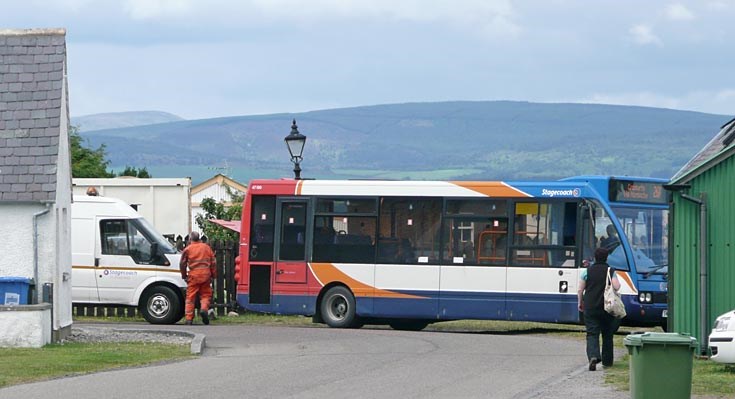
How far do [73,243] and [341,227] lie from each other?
5528mm

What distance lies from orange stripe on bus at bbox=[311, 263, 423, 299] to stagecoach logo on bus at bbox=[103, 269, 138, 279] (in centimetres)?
391

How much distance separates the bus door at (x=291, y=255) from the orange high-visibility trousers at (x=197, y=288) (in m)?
1.37

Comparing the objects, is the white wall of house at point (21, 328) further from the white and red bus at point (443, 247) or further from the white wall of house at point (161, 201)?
the white wall of house at point (161, 201)

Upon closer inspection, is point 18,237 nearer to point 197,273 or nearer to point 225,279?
point 197,273

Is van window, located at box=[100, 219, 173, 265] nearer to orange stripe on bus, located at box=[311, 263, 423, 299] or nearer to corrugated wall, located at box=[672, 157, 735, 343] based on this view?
orange stripe on bus, located at box=[311, 263, 423, 299]

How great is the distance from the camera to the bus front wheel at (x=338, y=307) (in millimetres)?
29188

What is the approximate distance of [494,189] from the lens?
1121 inches

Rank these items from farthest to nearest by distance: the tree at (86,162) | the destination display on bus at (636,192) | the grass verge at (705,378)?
1. the tree at (86,162)
2. the destination display on bus at (636,192)
3. the grass verge at (705,378)

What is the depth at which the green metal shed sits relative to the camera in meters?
20.7

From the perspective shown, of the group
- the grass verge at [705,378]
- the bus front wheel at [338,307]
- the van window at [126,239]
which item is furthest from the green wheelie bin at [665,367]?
the van window at [126,239]

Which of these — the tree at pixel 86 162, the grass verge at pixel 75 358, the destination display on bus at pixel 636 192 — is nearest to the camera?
the grass verge at pixel 75 358

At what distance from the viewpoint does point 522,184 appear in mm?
28453

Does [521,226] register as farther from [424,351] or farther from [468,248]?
[424,351]

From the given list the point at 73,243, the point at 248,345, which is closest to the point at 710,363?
the point at 248,345
